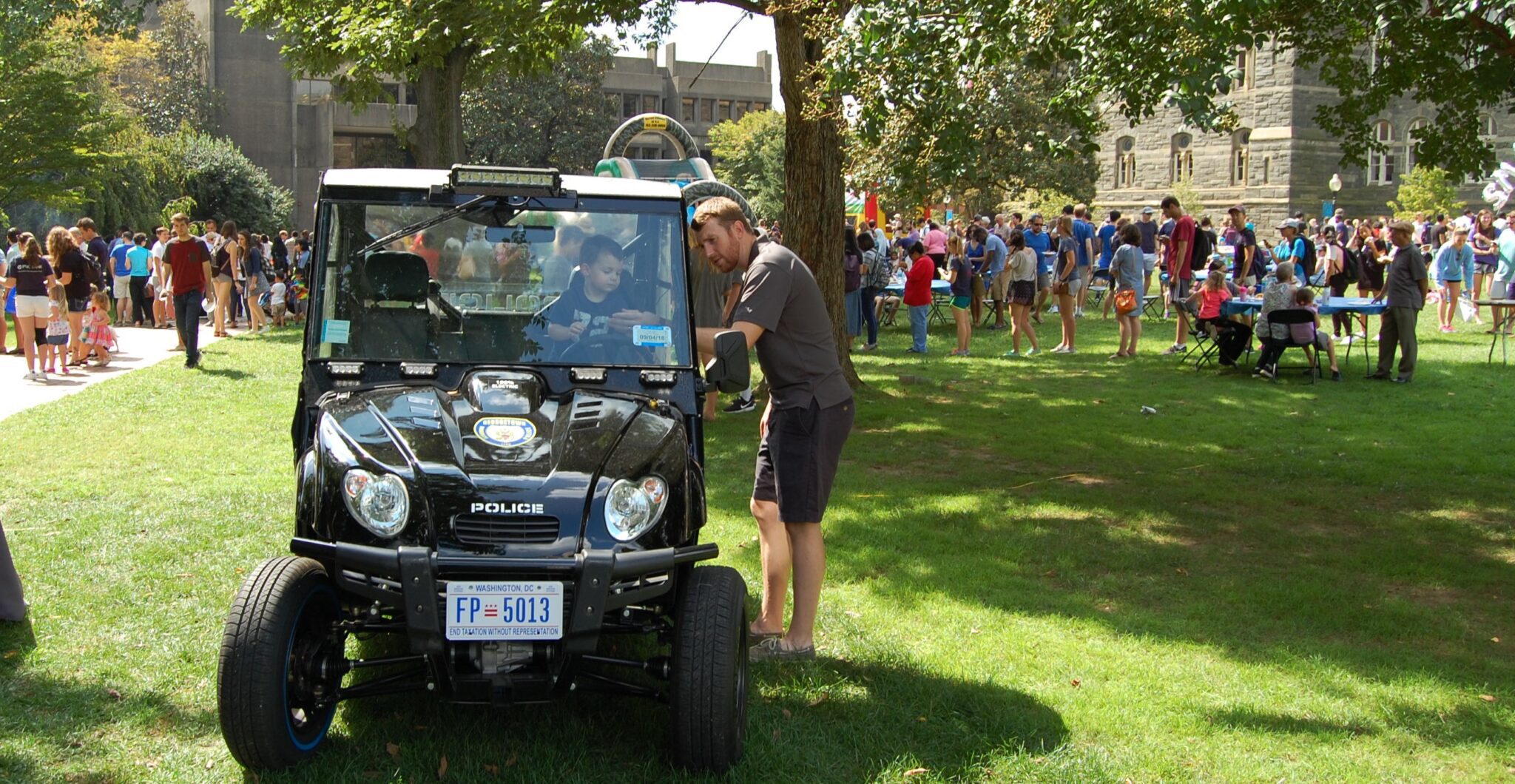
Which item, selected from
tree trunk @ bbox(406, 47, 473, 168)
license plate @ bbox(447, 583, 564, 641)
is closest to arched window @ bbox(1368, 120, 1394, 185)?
tree trunk @ bbox(406, 47, 473, 168)

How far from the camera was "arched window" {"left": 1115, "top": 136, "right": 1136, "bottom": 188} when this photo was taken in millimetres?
62062

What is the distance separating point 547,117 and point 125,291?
4050 cm

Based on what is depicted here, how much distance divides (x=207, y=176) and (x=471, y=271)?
1789 inches

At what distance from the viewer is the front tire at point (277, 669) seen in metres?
4.14

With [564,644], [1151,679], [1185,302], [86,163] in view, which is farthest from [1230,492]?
[86,163]

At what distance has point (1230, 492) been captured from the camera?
9875mm

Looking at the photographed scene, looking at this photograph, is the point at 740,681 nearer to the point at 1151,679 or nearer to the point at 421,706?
the point at 421,706

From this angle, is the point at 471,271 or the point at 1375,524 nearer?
the point at 471,271

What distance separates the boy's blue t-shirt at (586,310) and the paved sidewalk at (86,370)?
34.2 ft

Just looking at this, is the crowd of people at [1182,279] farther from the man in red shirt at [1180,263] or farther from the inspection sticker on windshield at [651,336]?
the inspection sticker on windshield at [651,336]

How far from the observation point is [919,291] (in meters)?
18.8

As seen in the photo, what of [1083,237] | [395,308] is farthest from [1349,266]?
[395,308]

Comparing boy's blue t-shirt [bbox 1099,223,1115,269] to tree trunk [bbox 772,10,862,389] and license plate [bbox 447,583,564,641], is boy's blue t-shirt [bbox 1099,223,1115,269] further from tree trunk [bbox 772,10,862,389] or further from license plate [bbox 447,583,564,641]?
license plate [bbox 447,583,564,641]

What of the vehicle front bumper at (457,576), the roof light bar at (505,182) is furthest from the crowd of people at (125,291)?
the vehicle front bumper at (457,576)
